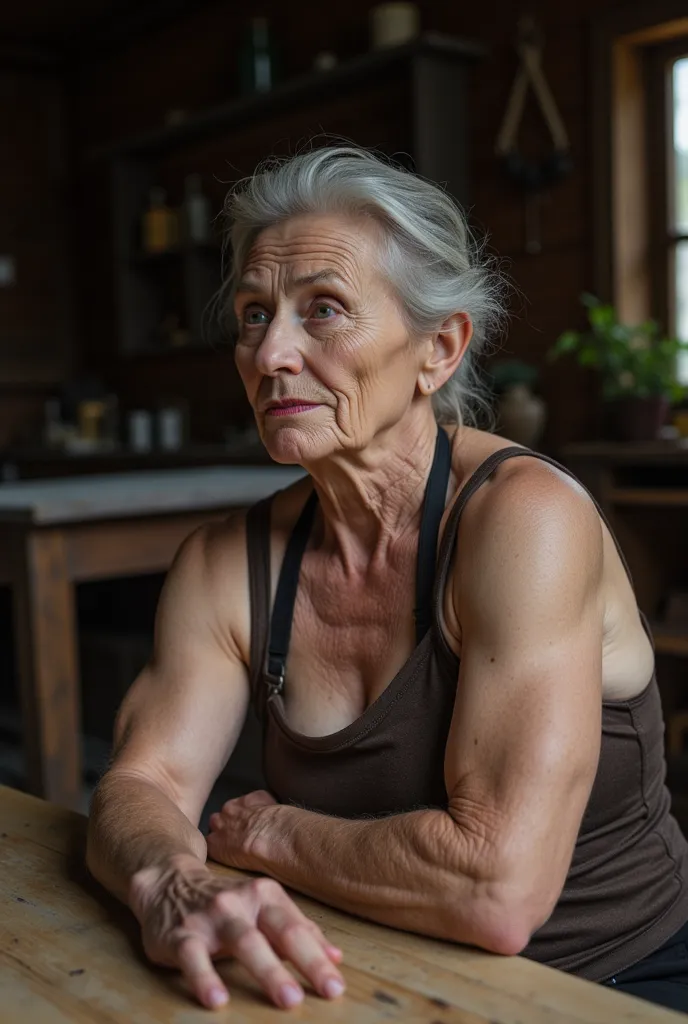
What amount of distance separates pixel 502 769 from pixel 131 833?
0.39 meters

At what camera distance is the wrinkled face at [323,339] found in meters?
1.29

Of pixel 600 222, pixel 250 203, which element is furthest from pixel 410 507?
pixel 600 222

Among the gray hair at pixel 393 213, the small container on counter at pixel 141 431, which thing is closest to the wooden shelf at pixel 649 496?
the gray hair at pixel 393 213

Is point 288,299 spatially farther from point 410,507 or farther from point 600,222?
point 600,222

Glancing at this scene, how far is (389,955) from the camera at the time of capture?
98cm

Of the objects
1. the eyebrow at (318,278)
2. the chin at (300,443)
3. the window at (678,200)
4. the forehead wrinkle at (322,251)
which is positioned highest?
the window at (678,200)

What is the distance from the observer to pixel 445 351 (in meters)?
1.40

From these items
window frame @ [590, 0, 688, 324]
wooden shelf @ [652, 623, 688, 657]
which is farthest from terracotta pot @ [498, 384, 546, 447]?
wooden shelf @ [652, 623, 688, 657]

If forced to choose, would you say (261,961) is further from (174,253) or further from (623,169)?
(174,253)

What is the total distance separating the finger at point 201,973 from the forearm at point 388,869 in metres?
0.19

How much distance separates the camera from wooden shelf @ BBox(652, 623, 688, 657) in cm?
302

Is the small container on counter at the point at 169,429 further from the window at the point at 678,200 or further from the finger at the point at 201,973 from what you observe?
the finger at the point at 201,973

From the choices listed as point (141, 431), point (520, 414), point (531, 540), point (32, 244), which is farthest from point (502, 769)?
point (32, 244)

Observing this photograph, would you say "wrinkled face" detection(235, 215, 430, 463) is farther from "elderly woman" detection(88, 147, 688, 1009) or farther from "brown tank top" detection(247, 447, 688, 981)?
"brown tank top" detection(247, 447, 688, 981)
